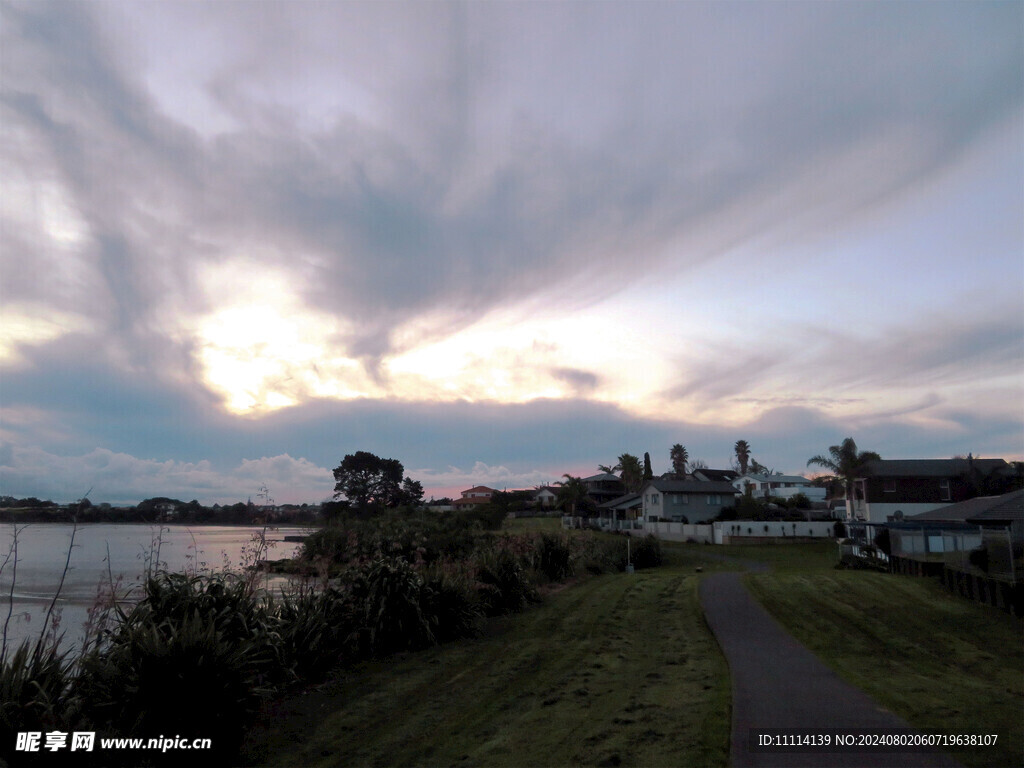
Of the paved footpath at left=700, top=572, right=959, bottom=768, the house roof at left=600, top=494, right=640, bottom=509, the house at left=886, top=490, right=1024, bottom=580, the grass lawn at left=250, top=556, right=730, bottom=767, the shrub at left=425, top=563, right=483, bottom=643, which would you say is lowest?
the grass lawn at left=250, top=556, right=730, bottom=767

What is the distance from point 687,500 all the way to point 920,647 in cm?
5121

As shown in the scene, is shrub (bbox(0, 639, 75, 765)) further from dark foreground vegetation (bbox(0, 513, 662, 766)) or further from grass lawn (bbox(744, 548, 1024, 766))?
grass lawn (bbox(744, 548, 1024, 766))

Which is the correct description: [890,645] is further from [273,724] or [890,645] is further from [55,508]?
[55,508]

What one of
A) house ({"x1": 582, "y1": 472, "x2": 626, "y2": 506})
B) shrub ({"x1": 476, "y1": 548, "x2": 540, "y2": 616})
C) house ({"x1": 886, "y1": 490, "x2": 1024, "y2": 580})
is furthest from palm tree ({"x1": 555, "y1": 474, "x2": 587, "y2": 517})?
shrub ({"x1": 476, "y1": 548, "x2": 540, "y2": 616})

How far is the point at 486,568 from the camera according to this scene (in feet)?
50.4

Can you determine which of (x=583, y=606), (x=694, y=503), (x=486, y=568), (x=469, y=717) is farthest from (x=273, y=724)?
(x=694, y=503)

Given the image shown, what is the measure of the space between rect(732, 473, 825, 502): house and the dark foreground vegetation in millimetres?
84531

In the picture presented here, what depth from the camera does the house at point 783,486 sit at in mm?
92188

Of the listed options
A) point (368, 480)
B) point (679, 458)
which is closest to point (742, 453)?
point (679, 458)

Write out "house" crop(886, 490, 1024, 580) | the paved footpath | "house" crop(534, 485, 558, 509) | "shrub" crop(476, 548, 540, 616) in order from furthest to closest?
"house" crop(534, 485, 558, 509)
"house" crop(886, 490, 1024, 580)
"shrub" crop(476, 548, 540, 616)
the paved footpath

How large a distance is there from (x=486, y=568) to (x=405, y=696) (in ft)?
23.0

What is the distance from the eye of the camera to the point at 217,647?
21.6 ft

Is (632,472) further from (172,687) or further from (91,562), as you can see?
(172,687)

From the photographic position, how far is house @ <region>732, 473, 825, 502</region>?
302 ft
